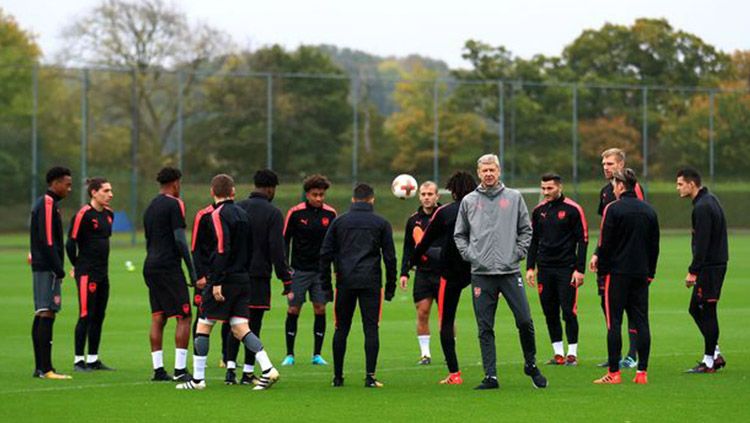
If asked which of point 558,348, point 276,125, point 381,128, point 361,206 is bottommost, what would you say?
point 558,348

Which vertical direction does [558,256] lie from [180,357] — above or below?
above

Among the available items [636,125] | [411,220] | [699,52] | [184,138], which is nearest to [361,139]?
[184,138]

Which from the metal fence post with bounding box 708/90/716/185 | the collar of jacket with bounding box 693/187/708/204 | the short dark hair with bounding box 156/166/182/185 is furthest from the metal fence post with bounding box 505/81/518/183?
the short dark hair with bounding box 156/166/182/185

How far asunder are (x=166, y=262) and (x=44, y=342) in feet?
4.97

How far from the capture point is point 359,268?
13148mm

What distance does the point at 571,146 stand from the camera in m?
63.4

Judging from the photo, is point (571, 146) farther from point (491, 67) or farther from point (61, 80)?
point (61, 80)

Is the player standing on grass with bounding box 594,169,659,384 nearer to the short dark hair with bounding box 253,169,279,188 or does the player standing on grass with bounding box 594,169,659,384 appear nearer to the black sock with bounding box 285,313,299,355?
the short dark hair with bounding box 253,169,279,188

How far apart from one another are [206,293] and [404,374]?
2.49m

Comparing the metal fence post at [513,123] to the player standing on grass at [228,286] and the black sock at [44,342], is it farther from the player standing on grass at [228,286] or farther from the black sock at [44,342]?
the player standing on grass at [228,286]

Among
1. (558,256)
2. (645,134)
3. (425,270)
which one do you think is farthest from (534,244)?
(645,134)

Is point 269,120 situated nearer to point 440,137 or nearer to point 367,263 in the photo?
point 440,137

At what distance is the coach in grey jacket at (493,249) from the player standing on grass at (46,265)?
4196 millimetres

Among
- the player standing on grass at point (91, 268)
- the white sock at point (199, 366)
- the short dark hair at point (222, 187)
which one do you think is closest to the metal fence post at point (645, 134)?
the player standing on grass at point (91, 268)
